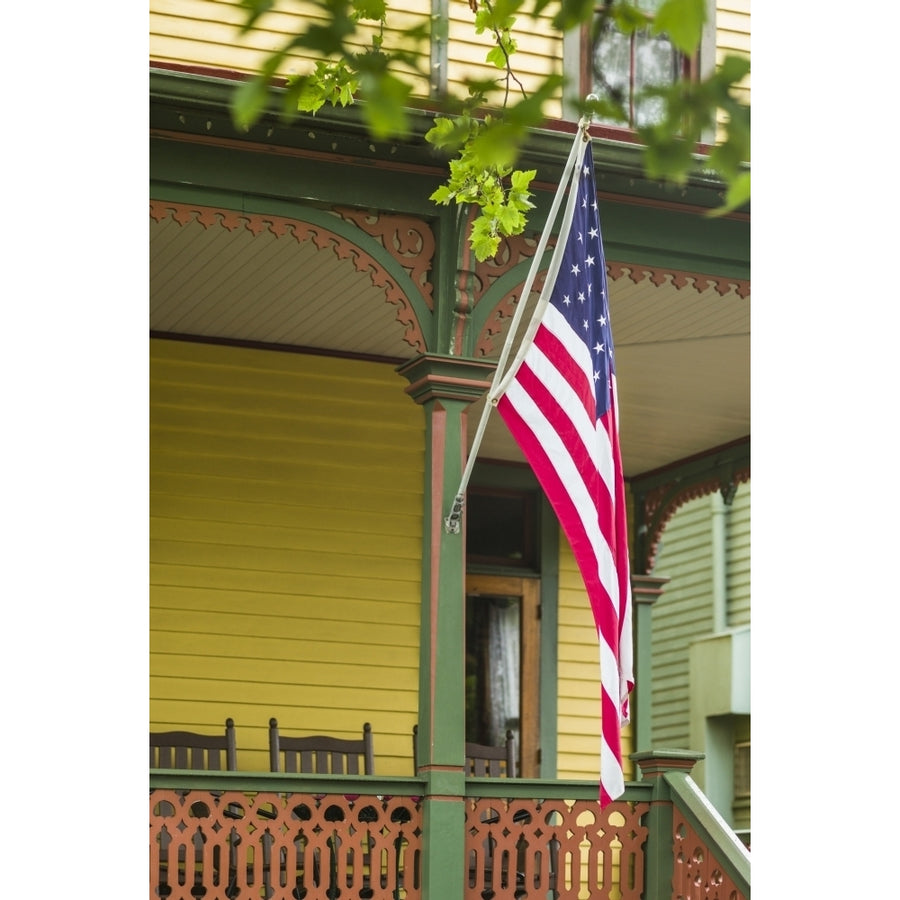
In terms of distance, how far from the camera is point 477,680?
13.8 m

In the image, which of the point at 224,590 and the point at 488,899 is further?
the point at 224,590

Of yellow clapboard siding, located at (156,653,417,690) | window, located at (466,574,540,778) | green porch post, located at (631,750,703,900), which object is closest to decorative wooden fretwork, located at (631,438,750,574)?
window, located at (466,574,540,778)

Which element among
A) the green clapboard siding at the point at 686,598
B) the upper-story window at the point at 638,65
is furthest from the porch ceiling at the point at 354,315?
the green clapboard siding at the point at 686,598

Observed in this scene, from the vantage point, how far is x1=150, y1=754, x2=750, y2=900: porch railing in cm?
883

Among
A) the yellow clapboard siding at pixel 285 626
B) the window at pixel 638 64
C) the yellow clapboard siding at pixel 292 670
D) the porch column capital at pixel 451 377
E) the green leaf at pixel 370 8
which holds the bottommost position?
the yellow clapboard siding at pixel 292 670

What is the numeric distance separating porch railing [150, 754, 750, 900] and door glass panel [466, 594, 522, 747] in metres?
3.78

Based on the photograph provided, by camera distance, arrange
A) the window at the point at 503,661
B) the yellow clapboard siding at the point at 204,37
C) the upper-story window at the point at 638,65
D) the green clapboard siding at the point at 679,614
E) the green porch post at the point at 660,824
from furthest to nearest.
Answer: the green clapboard siding at the point at 679,614
the window at the point at 503,661
the upper-story window at the point at 638,65
the green porch post at the point at 660,824
the yellow clapboard siding at the point at 204,37

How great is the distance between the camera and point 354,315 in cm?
1140

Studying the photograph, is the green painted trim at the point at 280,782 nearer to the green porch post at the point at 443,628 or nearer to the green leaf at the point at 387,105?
the green porch post at the point at 443,628

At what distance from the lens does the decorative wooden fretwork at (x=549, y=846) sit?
916 cm

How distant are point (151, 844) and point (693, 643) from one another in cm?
1084
